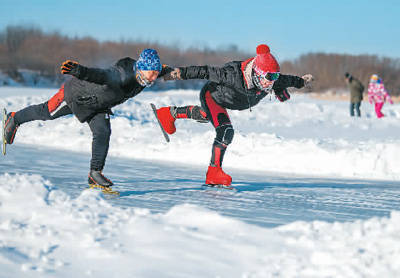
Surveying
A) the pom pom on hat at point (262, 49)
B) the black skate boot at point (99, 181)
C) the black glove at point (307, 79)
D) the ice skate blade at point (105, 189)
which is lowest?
the ice skate blade at point (105, 189)

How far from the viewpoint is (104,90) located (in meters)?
4.36

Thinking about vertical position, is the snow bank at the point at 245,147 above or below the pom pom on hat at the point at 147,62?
below

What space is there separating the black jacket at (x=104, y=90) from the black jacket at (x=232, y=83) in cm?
39

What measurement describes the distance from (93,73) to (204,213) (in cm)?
156

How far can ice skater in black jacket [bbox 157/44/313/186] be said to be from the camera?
4.88m

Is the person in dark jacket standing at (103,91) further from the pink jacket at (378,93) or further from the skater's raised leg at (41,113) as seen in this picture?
the pink jacket at (378,93)

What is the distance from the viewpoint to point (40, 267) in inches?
91.4

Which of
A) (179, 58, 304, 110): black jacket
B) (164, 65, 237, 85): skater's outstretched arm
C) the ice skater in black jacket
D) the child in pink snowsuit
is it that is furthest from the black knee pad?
the child in pink snowsuit

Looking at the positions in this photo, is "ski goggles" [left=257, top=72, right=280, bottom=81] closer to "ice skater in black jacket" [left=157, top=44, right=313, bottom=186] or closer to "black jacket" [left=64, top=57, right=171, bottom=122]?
"ice skater in black jacket" [left=157, top=44, right=313, bottom=186]

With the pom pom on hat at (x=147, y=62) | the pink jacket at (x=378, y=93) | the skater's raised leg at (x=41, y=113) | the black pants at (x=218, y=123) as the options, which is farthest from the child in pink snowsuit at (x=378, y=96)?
the pom pom on hat at (x=147, y=62)

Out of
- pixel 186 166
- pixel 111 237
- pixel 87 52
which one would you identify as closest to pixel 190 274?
pixel 111 237

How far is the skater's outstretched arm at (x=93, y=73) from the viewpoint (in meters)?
3.91

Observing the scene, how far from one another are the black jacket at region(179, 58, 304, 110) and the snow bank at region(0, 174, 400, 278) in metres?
1.75

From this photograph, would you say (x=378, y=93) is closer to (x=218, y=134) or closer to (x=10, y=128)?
(x=218, y=134)
